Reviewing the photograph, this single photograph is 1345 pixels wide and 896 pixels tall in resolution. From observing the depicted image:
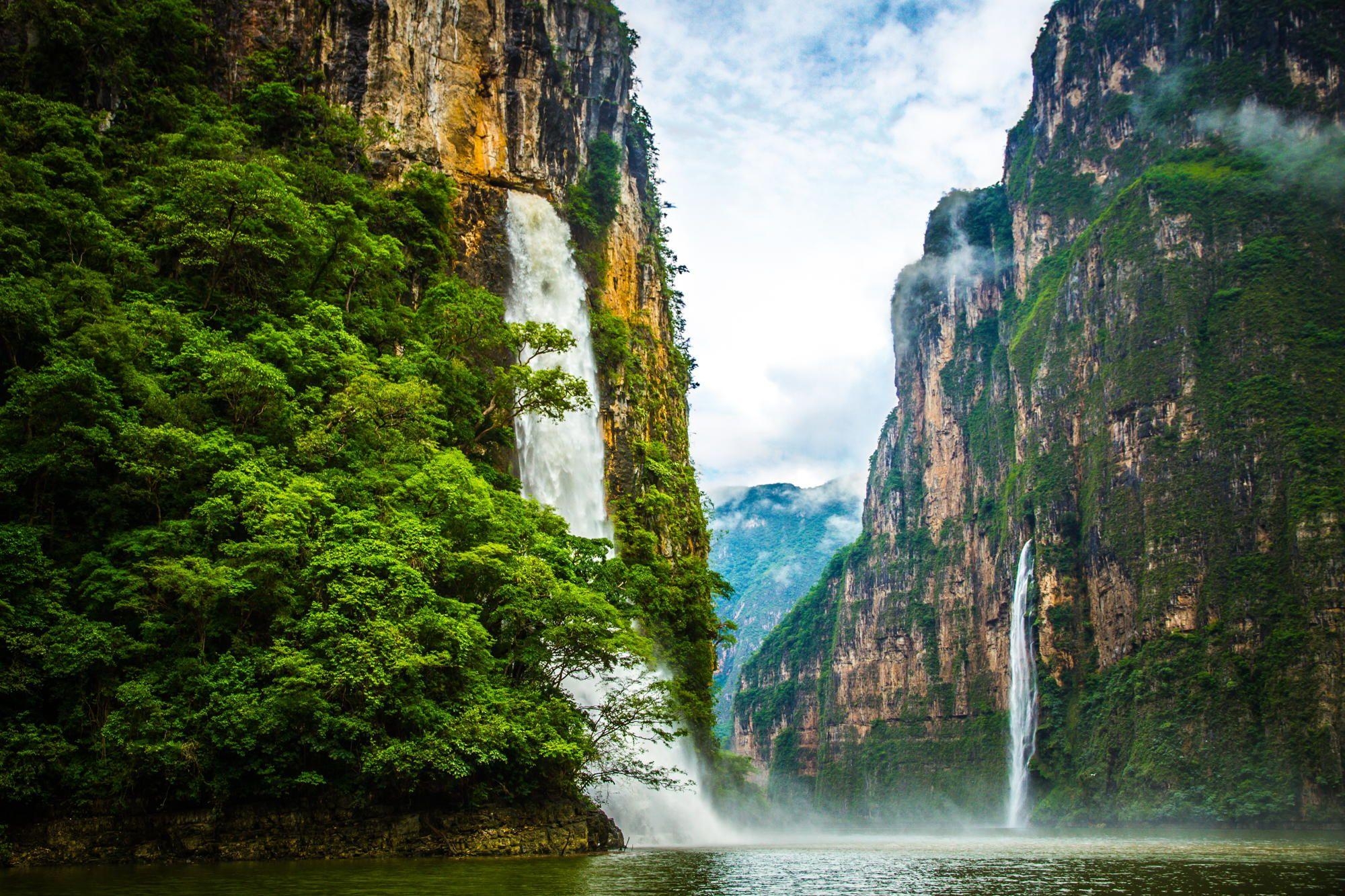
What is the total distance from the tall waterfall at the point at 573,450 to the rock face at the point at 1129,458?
47036 mm

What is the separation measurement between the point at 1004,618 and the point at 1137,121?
50895 mm

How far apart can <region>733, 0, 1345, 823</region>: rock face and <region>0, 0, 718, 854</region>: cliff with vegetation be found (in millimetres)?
52456

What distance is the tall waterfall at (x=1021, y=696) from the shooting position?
92.1 metres

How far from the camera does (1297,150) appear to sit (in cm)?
9369

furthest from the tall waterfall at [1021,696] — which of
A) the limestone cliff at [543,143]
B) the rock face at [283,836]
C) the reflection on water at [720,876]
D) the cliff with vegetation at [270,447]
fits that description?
the rock face at [283,836]

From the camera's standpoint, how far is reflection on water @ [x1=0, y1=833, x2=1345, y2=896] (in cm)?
1541

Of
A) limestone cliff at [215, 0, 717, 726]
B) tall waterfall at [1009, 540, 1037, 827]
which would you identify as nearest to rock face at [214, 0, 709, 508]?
→ limestone cliff at [215, 0, 717, 726]

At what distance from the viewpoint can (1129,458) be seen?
91375 millimetres

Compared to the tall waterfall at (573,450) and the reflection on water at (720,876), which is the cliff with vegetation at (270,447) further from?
the reflection on water at (720,876)

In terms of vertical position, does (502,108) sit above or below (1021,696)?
above

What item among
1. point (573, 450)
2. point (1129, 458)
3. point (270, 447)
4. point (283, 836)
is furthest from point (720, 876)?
point (1129, 458)

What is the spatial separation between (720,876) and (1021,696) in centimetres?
8360

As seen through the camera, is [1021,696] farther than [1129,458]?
Yes

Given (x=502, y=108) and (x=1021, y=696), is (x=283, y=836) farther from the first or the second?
(x=1021, y=696)
